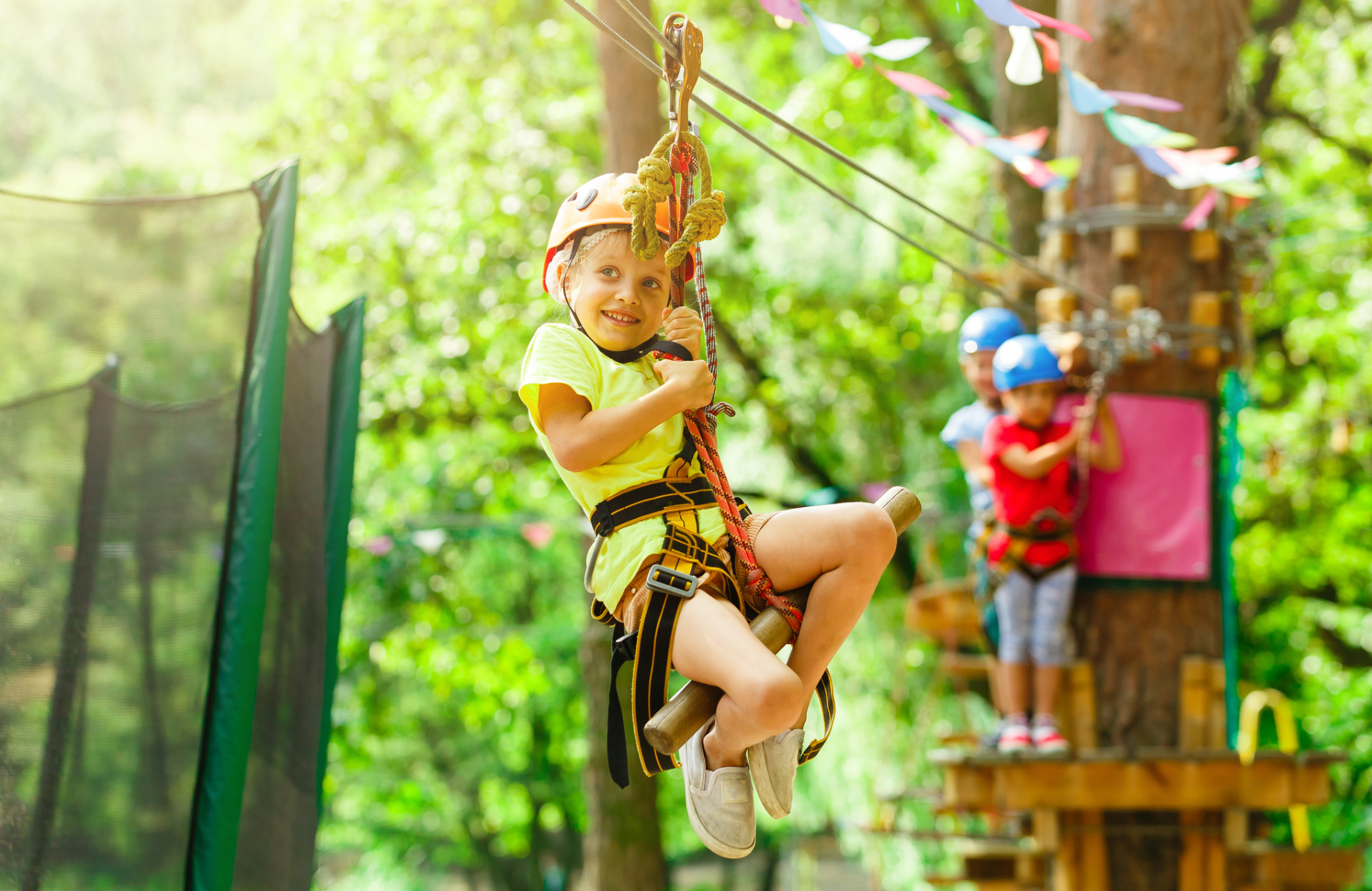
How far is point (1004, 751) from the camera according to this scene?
4.73 meters

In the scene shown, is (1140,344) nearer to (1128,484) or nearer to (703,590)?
(1128,484)

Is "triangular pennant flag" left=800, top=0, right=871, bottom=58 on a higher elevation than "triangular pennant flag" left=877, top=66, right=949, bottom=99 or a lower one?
lower

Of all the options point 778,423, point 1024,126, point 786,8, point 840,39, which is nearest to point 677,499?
point 786,8

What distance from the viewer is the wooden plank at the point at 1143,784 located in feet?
15.4

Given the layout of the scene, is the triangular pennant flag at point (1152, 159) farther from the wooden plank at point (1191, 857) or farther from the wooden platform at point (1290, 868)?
the wooden platform at point (1290, 868)

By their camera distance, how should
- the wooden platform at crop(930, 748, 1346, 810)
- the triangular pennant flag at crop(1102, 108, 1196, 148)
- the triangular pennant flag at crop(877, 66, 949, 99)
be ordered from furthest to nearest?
the wooden platform at crop(930, 748, 1346, 810) → the triangular pennant flag at crop(1102, 108, 1196, 148) → the triangular pennant flag at crop(877, 66, 949, 99)

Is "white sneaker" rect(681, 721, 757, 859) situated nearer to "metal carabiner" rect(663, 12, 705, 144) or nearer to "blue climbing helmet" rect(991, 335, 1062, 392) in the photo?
"metal carabiner" rect(663, 12, 705, 144)

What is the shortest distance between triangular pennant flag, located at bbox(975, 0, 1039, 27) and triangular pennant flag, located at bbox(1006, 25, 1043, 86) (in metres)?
0.72

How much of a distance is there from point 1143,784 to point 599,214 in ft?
11.1

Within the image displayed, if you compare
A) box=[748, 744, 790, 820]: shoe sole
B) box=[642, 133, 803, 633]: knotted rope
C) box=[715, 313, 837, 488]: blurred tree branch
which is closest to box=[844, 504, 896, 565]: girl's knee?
box=[642, 133, 803, 633]: knotted rope

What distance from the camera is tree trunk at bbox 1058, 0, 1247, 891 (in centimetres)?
504

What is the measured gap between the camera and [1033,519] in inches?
195

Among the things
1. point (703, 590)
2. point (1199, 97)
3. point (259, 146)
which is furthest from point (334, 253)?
point (703, 590)

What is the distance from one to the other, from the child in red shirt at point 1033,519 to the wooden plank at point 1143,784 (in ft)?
0.64
